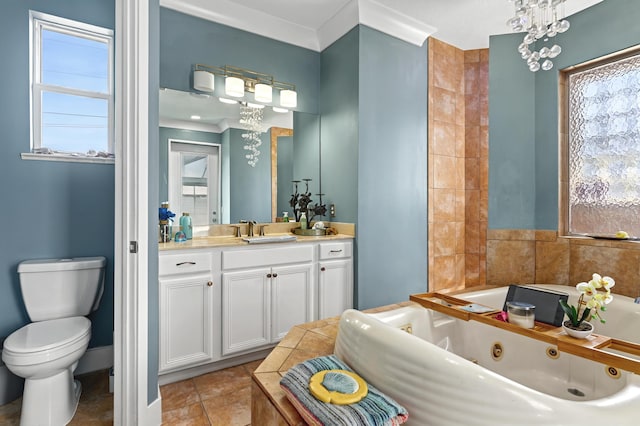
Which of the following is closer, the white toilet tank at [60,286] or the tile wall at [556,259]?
the white toilet tank at [60,286]

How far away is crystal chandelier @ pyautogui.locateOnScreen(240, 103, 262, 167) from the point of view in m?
2.94

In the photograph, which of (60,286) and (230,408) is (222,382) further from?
(60,286)

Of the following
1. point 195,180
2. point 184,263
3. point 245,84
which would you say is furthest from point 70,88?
point 184,263

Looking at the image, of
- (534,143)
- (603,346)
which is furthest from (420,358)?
(534,143)

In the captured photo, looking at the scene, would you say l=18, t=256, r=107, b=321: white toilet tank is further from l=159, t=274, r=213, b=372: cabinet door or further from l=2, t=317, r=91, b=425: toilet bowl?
l=159, t=274, r=213, b=372: cabinet door

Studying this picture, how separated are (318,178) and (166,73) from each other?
1.56 metres

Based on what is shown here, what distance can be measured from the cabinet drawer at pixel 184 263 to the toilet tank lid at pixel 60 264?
19.6 inches

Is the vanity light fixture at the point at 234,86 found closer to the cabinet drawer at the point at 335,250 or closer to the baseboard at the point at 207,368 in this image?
the cabinet drawer at the point at 335,250

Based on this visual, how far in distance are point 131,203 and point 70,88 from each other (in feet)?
4.73

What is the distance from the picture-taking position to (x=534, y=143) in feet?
9.33

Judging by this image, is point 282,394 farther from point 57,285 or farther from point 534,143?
point 534,143

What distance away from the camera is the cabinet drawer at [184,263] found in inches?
80.6

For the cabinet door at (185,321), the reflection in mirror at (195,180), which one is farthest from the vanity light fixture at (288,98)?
the cabinet door at (185,321)

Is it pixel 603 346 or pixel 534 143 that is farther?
pixel 534 143
